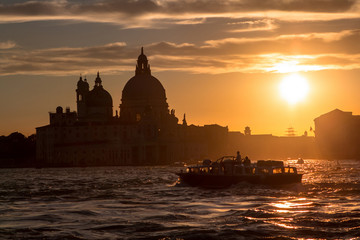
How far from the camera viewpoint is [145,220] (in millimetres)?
33844

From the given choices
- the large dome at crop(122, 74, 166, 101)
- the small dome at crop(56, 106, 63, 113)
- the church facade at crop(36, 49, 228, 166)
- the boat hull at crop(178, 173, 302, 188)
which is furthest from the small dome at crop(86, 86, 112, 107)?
the boat hull at crop(178, 173, 302, 188)

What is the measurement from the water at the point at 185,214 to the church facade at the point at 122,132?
4242 inches

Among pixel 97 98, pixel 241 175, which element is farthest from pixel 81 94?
pixel 241 175

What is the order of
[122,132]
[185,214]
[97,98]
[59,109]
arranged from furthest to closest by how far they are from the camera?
[59,109]
[97,98]
[122,132]
[185,214]

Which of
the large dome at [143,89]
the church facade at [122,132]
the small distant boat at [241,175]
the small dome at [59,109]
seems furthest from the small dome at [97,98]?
the small distant boat at [241,175]

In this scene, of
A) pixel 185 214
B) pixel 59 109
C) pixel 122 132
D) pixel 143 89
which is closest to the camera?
pixel 185 214

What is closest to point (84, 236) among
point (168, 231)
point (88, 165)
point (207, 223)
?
point (168, 231)

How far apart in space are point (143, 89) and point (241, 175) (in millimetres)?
128206

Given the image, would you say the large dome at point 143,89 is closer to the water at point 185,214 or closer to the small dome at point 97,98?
the small dome at point 97,98

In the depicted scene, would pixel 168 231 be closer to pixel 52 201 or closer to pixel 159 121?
pixel 52 201

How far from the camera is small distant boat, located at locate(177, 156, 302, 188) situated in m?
55.6

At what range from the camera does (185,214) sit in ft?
117

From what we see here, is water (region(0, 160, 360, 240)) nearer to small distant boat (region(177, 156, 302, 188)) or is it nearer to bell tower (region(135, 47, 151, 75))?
small distant boat (region(177, 156, 302, 188))

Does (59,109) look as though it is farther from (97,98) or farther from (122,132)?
(122,132)
